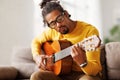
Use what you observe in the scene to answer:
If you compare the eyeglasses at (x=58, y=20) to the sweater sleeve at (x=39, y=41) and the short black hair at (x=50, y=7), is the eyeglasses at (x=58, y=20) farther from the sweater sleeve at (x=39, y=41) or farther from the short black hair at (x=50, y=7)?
the sweater sleeve at (x=39, y=41)

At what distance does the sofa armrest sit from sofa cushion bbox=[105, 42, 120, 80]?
3.11ft

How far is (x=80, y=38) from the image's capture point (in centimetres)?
170

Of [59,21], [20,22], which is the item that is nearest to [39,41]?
[59,21]

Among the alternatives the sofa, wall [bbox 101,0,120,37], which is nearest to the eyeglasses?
the sofa

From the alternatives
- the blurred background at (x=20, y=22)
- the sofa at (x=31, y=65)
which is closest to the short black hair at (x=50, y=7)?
the sofa at (x=31, y=65)

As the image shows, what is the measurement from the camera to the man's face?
5.61 ft

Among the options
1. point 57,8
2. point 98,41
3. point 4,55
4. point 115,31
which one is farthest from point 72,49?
point 4,55

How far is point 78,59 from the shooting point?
4.72 feet

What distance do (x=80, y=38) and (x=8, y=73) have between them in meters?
1.01

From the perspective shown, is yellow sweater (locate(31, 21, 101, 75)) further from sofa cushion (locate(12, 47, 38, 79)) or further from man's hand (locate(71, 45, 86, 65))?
sofa cushion (locate(12, 47, 38, 79))

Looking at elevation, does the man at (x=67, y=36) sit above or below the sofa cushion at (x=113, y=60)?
above

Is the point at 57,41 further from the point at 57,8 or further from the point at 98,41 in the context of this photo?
the point at 98,41

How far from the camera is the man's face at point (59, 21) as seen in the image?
1711 millimetres

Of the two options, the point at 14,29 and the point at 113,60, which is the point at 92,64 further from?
the point at 14,29
